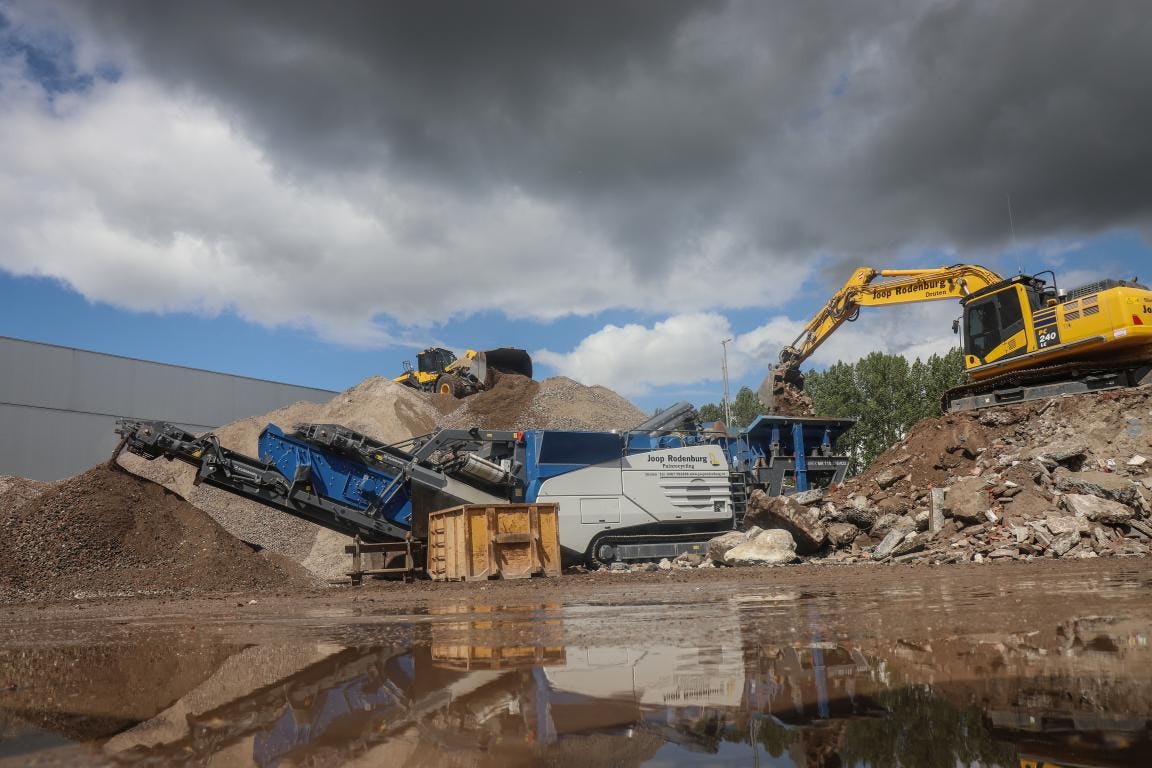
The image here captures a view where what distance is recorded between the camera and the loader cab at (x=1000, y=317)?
54.5 ft

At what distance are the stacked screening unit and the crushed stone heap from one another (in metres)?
1.63

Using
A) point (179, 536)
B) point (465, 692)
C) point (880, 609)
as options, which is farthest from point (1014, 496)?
point (179, 536)

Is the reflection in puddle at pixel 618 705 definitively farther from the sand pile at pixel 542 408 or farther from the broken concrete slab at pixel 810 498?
the sand pile at pixel 542 408

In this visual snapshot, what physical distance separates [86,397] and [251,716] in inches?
1485

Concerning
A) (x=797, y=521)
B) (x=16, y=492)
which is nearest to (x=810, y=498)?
(x=797, y=521)

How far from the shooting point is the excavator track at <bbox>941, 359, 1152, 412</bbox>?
1584 centimetres

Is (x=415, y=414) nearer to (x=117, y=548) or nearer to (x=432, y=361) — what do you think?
(x=432, y=361)

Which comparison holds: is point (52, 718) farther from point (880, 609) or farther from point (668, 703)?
point (880, 609)

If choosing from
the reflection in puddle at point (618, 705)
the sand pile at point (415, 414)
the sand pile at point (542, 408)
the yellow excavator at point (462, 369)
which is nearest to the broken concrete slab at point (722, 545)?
the reflection in puddle at point (618, 705)

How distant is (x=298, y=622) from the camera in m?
7.30

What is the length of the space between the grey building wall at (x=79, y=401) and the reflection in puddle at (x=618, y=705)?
3367cm

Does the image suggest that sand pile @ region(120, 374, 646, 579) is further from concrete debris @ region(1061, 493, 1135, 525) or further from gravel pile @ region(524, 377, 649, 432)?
concrete debris @ region(1061, 493, 1135, 525)

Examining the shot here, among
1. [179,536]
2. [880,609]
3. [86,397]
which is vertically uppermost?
[86,397]

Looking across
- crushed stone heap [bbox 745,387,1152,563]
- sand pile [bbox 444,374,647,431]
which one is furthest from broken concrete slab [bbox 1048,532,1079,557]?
sand pile [bbox 444,374,647,431]
